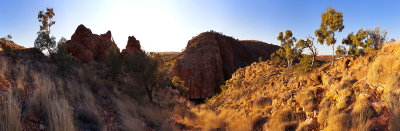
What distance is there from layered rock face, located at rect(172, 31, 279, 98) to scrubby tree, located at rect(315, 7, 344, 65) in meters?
29.3

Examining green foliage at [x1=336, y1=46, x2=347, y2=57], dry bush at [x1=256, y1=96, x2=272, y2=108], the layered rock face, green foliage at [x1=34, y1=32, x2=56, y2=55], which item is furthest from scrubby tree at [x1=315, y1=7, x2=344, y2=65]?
the layered rock face

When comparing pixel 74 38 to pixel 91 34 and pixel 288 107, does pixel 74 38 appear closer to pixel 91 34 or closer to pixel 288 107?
pixel 91 34

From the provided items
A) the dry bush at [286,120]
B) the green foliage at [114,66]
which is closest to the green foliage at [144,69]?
the green foliage at [114,66]

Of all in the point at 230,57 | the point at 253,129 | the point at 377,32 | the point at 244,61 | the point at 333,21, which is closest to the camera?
the point at 253,129

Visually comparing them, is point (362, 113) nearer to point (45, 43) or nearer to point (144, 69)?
point (144, 69)

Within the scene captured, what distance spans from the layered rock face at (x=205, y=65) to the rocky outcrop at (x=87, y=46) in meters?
21.4

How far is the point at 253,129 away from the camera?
667 centimetres

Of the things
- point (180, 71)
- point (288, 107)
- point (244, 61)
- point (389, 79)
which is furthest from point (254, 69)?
point (244, 61)

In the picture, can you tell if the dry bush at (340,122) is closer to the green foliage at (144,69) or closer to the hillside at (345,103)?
the hillside at (345,103)

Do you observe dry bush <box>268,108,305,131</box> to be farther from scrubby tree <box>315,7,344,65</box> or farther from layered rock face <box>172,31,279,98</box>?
layered rock face <box>172,31,279,98</box>

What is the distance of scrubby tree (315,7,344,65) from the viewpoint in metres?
9.91

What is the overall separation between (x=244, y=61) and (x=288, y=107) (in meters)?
47.9

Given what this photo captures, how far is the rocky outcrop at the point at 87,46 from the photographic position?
54.6 ft

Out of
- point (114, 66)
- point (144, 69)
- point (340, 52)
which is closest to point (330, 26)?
point (340, 52)
